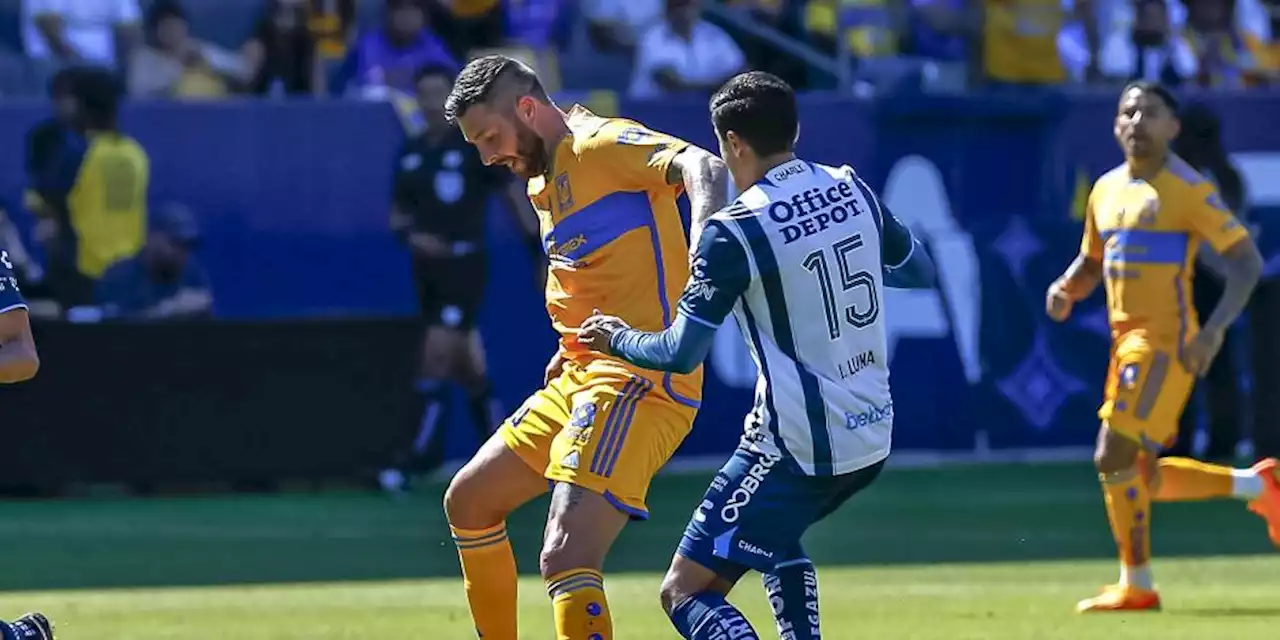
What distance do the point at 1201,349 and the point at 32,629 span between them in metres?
5.35

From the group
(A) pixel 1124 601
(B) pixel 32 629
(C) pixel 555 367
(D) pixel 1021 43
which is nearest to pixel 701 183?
(C) pixel 555 367

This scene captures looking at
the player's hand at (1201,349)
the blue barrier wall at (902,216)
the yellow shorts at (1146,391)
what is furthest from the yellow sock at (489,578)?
the blue barrier wall at (902,216)

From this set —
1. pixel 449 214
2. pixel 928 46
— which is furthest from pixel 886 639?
pixel 928 46

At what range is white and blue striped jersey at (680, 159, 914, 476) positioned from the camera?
6305 millimetres

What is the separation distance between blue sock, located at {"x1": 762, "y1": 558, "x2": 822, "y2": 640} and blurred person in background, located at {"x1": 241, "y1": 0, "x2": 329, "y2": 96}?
1150 centimetres

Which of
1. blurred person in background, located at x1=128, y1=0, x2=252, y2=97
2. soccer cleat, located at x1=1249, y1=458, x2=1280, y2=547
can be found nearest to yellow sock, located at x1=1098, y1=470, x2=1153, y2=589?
soccer cleat, located at x1=1249, y1=458, x2=1280, y2=547

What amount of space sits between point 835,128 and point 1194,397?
3376mm

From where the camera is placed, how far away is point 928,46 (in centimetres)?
1881

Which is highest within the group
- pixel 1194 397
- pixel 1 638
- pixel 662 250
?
pixel 662 250

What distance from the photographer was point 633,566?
11945 mm

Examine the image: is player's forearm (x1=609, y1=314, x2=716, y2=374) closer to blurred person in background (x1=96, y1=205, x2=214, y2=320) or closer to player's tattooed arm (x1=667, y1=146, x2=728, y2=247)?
player's tattooed arm (x1=667, y1=146, x2=728, y2=247)

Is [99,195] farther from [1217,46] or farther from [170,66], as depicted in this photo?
[1217,46]

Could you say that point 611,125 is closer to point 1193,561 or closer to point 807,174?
point 807,174

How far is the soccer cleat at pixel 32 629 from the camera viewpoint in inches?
285
